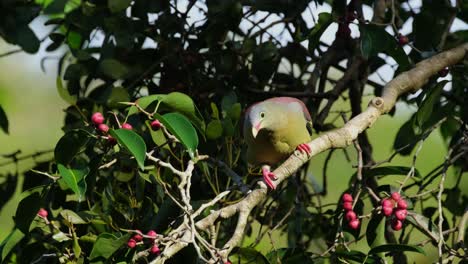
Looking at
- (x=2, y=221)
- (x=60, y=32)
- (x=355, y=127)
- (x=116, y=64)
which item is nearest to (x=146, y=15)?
(x=116, y=64)

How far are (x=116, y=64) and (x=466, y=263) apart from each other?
4.20 feet

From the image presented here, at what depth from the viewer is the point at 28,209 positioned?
6.59 feet

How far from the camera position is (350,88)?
2.92 m

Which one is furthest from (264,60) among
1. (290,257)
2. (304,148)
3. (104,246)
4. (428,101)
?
(104,246)

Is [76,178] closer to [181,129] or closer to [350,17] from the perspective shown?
[181,129]

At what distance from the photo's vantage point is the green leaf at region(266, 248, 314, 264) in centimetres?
212

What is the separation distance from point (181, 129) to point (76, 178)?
0.29m

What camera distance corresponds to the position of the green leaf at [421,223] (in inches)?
84.2

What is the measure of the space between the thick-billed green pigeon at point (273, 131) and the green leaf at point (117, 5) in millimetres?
579

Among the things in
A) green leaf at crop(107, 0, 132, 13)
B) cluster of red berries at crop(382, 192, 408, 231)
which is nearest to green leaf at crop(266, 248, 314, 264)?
cluster of red berries at crop(382, 192, 408, 231)

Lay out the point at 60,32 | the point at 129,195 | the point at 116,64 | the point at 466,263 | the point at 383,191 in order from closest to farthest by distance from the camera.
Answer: the point at 466,263, the point at 383,191, the point at 129,195, the point at 116,64, the point at 60,32

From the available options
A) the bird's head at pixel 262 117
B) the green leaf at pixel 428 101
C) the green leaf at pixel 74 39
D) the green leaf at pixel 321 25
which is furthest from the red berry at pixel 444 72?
the green leaf at pixel 74 39

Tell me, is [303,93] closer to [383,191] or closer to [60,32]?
[383,191]

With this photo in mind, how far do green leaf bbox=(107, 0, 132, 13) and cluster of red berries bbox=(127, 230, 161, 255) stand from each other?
887mm
